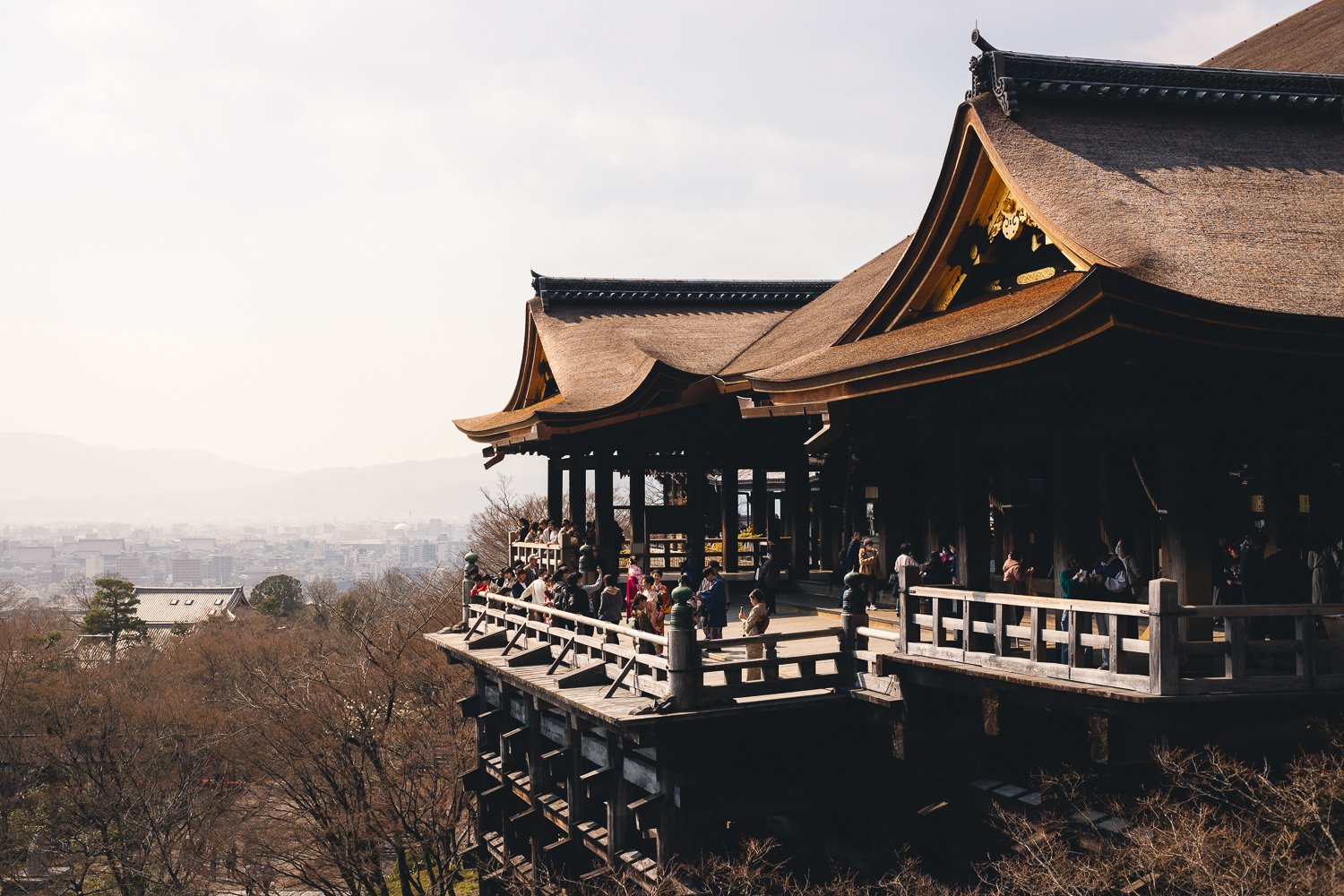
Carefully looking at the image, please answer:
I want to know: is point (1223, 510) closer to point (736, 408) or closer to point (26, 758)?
point (736, 408)

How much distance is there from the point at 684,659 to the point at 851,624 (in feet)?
7.01

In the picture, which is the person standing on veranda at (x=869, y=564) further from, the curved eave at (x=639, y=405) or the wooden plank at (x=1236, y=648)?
the wooden plank at (x=1236, y=648)

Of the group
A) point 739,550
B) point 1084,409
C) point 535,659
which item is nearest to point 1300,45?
point 1084,409

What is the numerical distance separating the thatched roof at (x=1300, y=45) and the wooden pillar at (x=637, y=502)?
535 inches

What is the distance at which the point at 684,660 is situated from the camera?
13.6m

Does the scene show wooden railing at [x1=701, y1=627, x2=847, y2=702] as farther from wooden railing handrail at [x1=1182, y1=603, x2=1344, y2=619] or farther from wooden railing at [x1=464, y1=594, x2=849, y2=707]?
wooden railing handrail at [x1=1182, y1=603, x2=1344, y2=619]

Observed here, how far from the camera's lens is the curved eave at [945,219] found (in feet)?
45.8

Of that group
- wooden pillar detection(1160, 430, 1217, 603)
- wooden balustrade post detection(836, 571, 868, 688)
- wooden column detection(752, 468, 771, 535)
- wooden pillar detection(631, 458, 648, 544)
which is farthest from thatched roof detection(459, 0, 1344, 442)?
wooden column detection(752, 468, 771, 535)

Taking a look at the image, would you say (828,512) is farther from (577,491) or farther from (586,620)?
(586,620)

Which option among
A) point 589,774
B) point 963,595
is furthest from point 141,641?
point 963,595

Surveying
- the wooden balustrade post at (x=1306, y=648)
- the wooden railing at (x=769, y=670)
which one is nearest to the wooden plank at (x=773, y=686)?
the wooden railing at (x=769, y=670)

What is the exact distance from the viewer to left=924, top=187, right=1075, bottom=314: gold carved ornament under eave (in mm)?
13859

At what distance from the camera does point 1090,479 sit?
55.6 ft

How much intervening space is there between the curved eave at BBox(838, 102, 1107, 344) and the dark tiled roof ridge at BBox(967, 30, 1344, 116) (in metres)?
0.90
